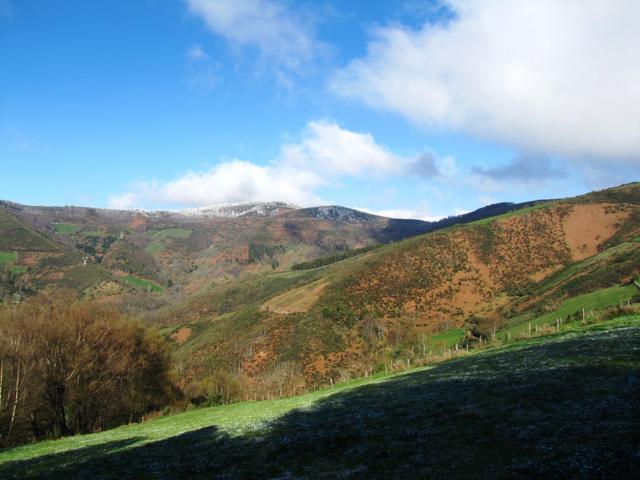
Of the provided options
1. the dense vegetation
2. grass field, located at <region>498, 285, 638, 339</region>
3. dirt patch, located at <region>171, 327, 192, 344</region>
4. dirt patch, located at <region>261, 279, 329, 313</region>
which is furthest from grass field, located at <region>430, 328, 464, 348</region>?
dirt patch, located at <region>171, 327, 192, 344</region>

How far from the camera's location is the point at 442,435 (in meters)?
16.1

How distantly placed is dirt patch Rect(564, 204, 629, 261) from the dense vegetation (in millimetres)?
127077

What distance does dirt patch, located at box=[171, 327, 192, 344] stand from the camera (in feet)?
554

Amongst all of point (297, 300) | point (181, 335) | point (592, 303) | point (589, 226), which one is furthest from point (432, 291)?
point (181, 335)

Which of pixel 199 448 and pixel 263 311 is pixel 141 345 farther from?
pixel 263 311

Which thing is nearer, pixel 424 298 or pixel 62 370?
pixel 62 370

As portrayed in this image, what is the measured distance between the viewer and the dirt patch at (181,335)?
169m

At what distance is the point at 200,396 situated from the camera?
74.4 meters

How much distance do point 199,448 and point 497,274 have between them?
12383 centimetres

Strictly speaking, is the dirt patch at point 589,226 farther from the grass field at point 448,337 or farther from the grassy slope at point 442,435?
the grassy slope at point 442,435

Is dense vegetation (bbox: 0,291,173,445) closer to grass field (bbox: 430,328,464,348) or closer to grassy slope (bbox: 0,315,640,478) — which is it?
grassy slope (bbox: 0,315,640,478)

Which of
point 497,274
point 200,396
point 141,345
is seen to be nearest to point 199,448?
point 141,345

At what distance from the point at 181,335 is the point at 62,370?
445 feet

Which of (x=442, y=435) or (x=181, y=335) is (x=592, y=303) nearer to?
(x=442, y=435)
